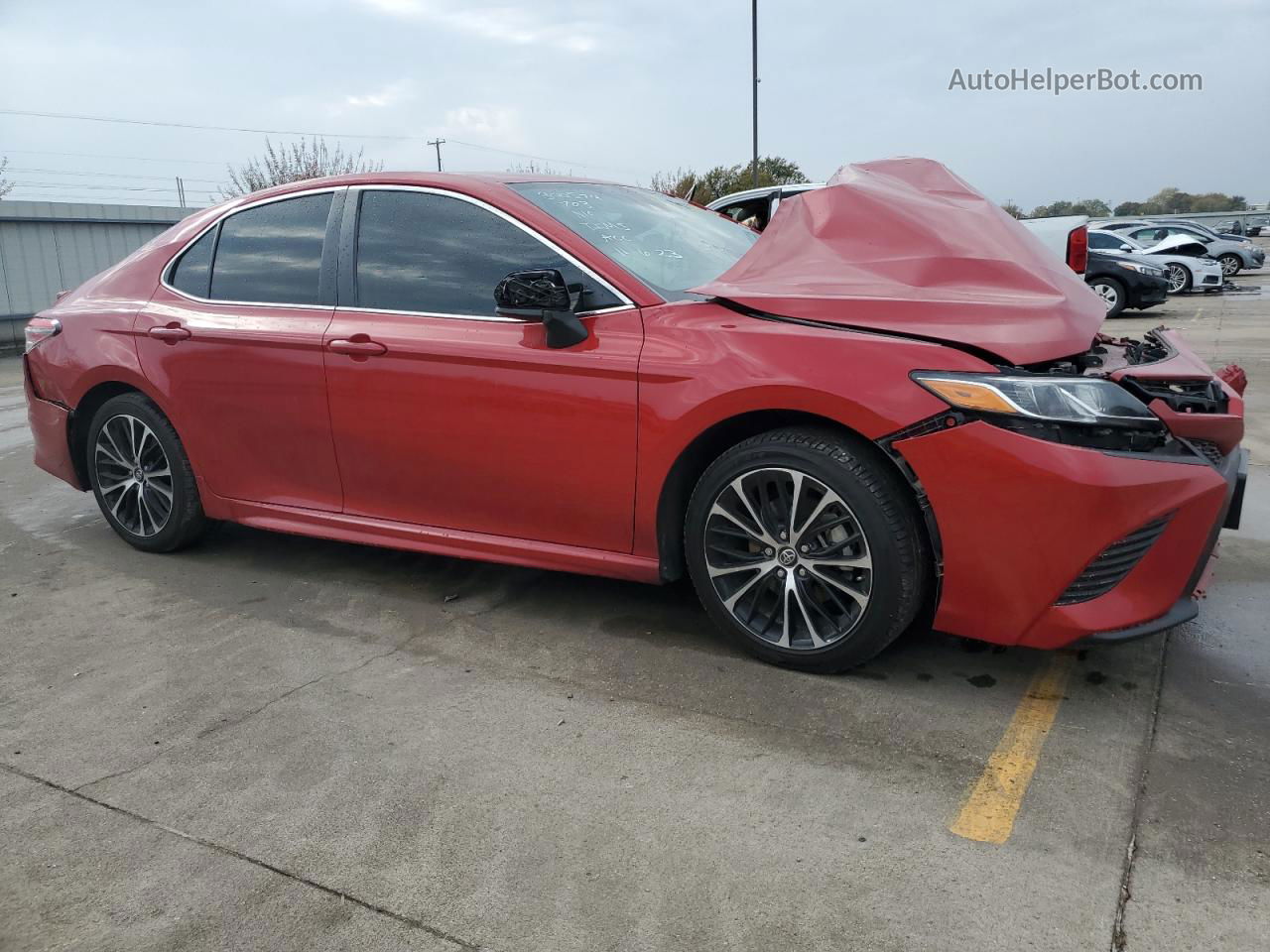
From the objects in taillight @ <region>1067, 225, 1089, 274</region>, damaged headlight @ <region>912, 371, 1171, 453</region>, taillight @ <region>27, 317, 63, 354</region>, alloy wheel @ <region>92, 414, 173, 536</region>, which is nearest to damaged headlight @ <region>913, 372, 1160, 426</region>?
damaged headlight @ <region>912, 371, 1171, 453</region>

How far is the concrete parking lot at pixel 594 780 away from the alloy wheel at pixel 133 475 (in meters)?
0.64

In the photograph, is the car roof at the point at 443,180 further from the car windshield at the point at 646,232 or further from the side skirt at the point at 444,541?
the side skirt at the point at 444,541

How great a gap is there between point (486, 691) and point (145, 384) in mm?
2313

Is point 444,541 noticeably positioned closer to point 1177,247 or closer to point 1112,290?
point 1112,290

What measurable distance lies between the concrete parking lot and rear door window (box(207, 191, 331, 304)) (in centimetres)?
126

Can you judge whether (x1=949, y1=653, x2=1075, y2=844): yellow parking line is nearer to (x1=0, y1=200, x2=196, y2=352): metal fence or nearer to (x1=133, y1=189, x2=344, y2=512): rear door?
(x1=133, y1=189, x2=344, y2=512): rear door

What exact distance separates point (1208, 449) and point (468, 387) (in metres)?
2.33

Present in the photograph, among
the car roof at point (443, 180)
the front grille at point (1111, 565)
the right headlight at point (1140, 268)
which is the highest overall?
the car roof at point (443, 180)

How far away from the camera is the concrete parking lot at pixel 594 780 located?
7.29ft

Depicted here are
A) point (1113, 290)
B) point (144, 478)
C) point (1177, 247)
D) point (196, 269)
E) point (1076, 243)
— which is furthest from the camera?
point (1177, 247)

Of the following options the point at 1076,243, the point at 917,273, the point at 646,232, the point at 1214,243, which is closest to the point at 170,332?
the point at 646,232

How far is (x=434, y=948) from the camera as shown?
2.14 meters

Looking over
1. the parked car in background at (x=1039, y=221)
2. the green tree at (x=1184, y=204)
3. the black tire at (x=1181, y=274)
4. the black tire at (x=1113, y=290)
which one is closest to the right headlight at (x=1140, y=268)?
the black tire at (x=1113, y=290)

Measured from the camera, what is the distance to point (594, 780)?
9.07ft
